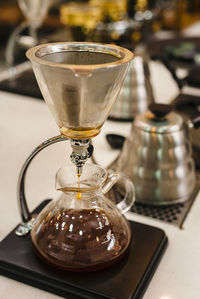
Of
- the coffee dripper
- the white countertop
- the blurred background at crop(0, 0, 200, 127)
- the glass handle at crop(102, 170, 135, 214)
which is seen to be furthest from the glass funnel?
the blurred background at crop(0, 0, 200, 127)

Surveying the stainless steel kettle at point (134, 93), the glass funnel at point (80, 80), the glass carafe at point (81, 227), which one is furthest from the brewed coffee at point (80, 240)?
the stainless steel kettle at point (134, 93)

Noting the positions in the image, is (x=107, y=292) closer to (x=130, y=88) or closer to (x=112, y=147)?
(x=112, y=147)

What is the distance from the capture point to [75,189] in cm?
56

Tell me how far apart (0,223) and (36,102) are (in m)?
0.64

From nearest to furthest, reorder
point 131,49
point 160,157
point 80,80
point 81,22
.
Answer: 1. point 80,80
2. point 160,157
3. point 131,49
4. point 81,22

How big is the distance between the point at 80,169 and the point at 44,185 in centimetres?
30

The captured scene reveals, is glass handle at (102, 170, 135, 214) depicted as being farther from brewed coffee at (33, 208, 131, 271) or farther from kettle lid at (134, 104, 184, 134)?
kettle lid at (134, 104, 184, 134)

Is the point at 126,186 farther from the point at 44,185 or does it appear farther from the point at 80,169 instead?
the point at 44,185

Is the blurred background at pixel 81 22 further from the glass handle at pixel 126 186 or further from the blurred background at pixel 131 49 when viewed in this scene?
the glass handle at pixel 126 186

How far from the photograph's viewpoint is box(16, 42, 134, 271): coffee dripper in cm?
47

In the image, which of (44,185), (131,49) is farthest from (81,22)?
(44,185)

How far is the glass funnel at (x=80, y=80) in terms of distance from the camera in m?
0.46

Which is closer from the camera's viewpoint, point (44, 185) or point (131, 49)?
point (44, 185)

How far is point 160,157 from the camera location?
76cm
